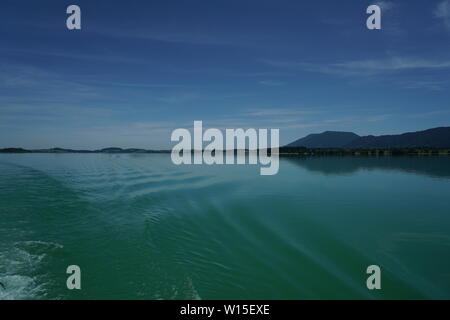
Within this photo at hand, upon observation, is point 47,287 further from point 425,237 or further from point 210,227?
point 425,237

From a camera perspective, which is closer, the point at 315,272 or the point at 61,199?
the point at 315,272

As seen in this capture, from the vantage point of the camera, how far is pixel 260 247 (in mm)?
10211

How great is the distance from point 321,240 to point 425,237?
4209mm

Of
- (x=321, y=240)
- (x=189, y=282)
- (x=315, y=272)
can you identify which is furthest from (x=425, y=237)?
(x=189, y=282)

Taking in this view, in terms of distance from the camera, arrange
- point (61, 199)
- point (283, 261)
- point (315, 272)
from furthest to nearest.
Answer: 1. point (61, 199)
2. point (283, 261)
3. point (315, 272)

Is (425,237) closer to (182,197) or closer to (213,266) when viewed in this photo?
(213,266)

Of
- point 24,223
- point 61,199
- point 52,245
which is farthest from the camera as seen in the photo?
point 61,199

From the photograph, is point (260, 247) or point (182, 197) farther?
point (182, 197)
